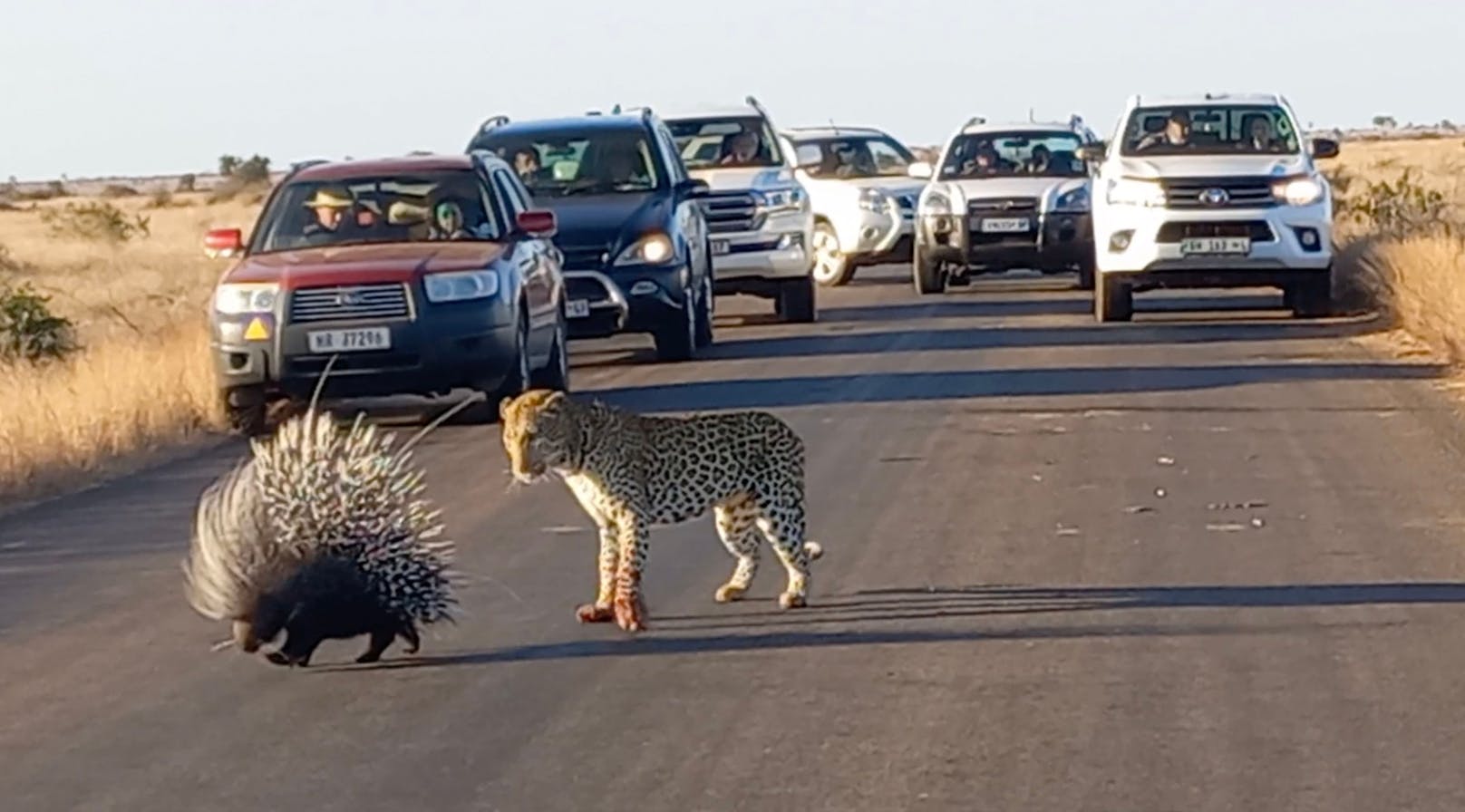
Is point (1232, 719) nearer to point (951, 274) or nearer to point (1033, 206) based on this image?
point (1033, 206)

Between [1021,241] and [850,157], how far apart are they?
474 centimetres

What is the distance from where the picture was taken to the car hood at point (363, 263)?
52.0ft

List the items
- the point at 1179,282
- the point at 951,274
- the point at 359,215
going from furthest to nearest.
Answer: the point at 951,274 < the point at 1179,282 < the point at 359,215

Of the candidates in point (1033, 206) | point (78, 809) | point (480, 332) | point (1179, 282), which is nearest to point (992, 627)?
point (78, 809)

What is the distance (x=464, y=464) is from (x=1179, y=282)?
31.5 feet

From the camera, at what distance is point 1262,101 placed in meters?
23.2

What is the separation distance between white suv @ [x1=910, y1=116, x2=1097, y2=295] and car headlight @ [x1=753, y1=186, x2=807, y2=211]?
10.1 feet

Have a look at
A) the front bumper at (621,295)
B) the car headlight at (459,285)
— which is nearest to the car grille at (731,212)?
the front bumper at (621,295)

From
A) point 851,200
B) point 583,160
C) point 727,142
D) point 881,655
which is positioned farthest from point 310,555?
point 851,200

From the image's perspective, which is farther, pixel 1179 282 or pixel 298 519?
pixel 1179 282

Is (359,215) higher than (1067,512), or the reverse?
(359,215)

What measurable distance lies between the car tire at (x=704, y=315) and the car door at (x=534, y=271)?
3783mm

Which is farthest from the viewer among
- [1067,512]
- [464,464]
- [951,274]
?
[951,274]

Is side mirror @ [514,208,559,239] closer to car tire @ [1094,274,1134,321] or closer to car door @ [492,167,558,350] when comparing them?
A: car door @ [492,167,558,350]
